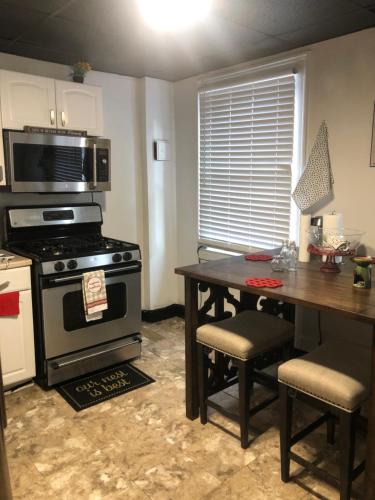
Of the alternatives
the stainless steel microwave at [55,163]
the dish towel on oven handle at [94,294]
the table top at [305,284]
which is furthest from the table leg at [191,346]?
the stainless steel microwave at [55,163]

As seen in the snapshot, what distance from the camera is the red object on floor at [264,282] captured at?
1.91m

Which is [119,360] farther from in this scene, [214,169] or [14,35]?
[14,35]

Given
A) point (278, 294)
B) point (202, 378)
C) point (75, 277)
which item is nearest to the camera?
point (278, 294)

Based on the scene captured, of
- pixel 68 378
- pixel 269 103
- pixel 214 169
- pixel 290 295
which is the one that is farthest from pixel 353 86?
pixel 68 378

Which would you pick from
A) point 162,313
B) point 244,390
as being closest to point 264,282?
point 244,390

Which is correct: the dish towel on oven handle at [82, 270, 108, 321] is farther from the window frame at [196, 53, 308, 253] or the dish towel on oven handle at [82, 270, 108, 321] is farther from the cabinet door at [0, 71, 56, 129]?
the window frame at [196, 53, 308, 253]

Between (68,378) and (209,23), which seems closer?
(209,23)

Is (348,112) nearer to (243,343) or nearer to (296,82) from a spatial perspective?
(296,82)

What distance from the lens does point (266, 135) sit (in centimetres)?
309

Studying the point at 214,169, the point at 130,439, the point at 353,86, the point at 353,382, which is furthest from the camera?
the point at 214,169

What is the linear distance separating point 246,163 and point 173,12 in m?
1.38

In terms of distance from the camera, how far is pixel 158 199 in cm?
379

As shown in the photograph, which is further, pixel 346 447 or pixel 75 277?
pixel 75 277

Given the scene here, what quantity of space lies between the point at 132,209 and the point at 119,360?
1.38 meters
